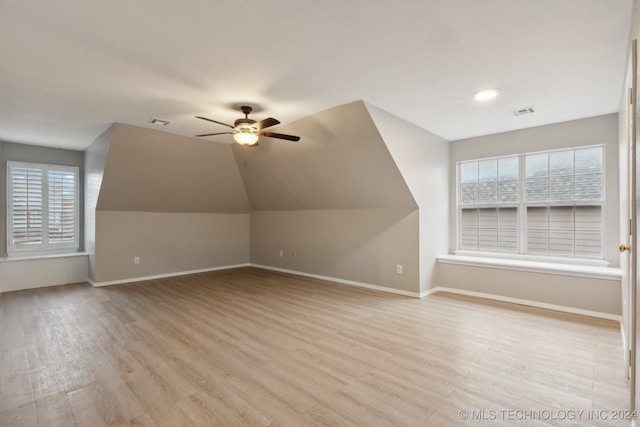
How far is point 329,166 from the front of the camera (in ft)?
15.6

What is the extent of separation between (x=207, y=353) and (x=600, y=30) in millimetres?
3887

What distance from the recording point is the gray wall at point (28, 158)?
506 centimetres

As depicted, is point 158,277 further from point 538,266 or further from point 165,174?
point 538,266

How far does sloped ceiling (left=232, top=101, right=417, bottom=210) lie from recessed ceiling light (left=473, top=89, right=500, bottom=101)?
1112mm

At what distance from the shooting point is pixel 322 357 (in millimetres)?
2619

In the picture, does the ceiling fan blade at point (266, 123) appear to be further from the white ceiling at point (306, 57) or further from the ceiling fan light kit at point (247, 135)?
the white ceiling at point (306, 57)

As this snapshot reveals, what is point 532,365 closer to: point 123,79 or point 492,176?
point 492,176

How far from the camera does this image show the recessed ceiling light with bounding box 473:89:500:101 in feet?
10.1

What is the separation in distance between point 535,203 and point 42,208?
810cm

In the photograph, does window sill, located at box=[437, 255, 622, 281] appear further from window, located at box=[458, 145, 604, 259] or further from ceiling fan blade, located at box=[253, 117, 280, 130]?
ceiling fan blade, located at box=[253, 117, 280, 130]

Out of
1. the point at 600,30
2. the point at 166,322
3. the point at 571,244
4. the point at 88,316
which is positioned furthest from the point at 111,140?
the point at 571,244

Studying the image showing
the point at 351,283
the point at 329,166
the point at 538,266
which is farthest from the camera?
the point at 351,283

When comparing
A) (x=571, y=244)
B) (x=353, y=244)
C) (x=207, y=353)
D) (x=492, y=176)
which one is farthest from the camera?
(x=353, y=244)

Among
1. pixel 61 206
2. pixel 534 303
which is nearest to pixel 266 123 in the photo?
pixel 534 303
